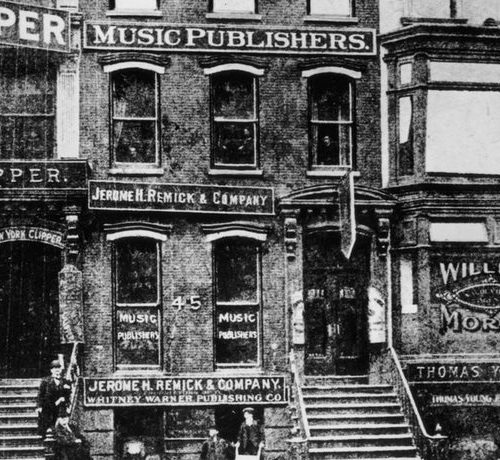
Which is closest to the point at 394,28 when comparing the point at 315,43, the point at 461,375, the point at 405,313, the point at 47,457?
the point at 315,43

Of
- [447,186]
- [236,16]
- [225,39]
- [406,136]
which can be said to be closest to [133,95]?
[225,39]

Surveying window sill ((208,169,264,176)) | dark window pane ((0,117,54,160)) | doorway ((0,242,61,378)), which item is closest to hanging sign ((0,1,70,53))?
dark window pane ((0,117,54,160))

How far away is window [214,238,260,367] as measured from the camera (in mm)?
19906

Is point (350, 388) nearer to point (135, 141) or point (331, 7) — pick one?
point (135, 141)

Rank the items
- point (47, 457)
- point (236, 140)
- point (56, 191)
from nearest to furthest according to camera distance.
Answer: point (47, 457), point (56, 191), point (236, 140)

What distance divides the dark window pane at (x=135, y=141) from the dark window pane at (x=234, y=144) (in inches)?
54.4

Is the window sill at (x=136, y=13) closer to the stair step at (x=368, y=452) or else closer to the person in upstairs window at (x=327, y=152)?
the person in upstairs window at (x=327, y=152)

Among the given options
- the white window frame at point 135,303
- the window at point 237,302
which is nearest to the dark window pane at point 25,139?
the white window frame at point 135,303

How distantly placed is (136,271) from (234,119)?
3794 millimetres

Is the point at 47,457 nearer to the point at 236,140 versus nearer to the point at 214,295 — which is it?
the point at 214,295

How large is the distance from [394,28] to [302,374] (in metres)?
7.54

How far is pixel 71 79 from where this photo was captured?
19.7m

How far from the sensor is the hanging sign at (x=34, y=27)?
61.5ft

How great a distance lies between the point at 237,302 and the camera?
20.0 m
